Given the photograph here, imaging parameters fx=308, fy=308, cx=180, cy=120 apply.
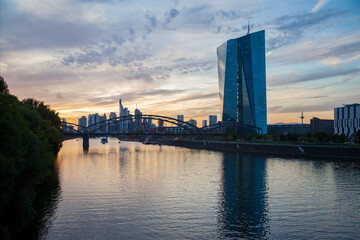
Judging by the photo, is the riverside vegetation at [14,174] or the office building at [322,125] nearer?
the riverside vegetation at [14,174]

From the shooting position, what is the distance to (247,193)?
78.1 ft

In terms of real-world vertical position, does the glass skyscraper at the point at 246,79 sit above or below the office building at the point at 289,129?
above

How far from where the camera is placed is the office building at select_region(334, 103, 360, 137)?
101 meters

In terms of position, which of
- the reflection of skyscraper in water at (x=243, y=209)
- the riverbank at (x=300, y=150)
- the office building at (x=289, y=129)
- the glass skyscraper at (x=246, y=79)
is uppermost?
the glass skyscraper at (x=246, y=79)

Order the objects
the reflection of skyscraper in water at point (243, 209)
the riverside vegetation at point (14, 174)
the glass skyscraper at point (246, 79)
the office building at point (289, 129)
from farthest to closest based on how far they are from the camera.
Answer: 1. the office building at point (289, 129)
2. the glass skyscraper at point (246, 79)
3. the reflection of skyscraper in water at point (243, 209)
4. the riverside vegetation at point (14, 174)

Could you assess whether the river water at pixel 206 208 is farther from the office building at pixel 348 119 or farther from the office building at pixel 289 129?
the office building at pixel 289 129

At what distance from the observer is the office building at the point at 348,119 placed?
101m

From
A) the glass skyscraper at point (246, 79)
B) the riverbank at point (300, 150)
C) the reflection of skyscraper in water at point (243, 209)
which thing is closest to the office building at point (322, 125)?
the glass skyscraper at point (246, 79)

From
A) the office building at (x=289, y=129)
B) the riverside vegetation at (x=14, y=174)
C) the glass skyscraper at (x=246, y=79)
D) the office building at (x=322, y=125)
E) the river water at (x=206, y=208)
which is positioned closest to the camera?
the riverside vegetation at (x=14, y=174)

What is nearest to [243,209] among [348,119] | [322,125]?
[348,119]

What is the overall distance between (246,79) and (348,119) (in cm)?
3798

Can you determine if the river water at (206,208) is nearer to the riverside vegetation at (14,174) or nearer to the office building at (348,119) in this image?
the riverside vegetation at (14,174)

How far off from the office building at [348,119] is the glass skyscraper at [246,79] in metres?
25.7

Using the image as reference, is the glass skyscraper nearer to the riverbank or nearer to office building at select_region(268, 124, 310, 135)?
office building at select_region(268, 124, 310, 135)
